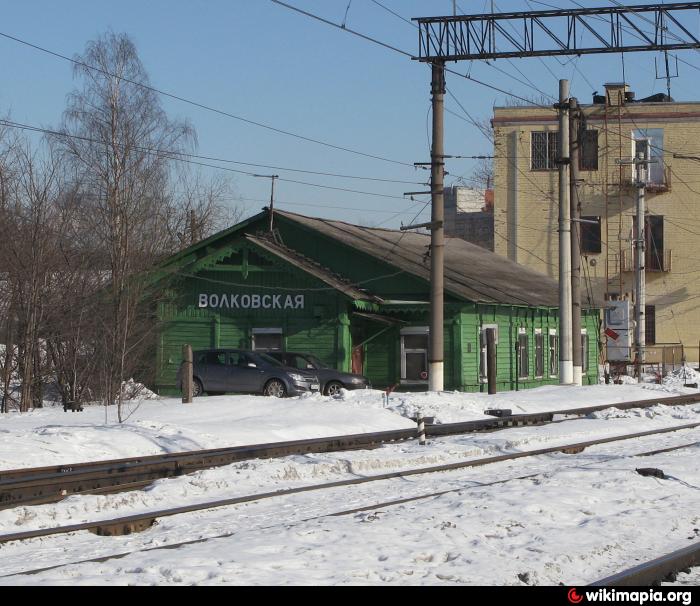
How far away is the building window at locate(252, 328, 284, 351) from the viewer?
35.4 meters

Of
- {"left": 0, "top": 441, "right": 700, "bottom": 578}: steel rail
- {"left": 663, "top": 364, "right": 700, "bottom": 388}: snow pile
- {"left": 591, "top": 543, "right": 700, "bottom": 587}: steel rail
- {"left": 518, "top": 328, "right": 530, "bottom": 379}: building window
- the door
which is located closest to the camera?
{"left": 591, "top": 543, "right": 700, "bottom": 587}: steel rail

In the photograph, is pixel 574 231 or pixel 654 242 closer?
pixel 574 231

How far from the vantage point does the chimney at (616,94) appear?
58.8 m

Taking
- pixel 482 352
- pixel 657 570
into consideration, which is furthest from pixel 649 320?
pixel 657 570

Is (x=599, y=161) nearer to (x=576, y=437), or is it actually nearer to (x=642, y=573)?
(x=576, y=437)

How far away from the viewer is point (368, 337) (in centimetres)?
3581

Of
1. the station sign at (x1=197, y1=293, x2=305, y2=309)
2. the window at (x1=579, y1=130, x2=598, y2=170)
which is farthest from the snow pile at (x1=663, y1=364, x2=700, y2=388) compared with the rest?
the window at (x1=579, y1=130, x2=598, y2=170)

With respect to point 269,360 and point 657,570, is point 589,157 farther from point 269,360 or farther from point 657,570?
point 657,570

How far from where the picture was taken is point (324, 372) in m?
31.1

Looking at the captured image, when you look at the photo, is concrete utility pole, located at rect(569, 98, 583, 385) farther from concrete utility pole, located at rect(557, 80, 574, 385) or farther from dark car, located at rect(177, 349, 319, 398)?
dark car, located at rect(177, 349, 319, 398)

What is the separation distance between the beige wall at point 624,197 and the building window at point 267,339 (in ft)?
86.9

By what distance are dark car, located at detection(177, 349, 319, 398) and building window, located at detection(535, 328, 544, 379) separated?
38.4 ft

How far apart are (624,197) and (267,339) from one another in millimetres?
30066

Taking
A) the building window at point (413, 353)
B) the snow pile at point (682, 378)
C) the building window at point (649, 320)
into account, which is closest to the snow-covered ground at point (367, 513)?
the building window at point (413, 353)
